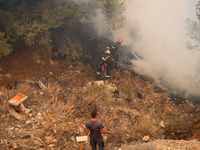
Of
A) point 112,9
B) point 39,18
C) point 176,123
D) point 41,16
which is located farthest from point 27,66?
point 176,123

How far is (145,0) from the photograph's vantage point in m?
10.3

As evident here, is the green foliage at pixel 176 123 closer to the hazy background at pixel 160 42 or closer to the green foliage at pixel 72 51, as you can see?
the hazy background at pixel 160 42

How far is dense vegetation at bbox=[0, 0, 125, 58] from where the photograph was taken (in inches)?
235

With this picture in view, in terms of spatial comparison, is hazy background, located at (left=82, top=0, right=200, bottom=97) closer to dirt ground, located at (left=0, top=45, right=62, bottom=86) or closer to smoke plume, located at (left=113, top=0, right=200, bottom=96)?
smoke plume, located at (left=113, top=0, right=200, bottom=96)

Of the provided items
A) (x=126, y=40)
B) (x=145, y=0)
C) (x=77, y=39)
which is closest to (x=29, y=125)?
(x=77, y=39)

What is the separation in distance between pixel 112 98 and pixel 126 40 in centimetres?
530

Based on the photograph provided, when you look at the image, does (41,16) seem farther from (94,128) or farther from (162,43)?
(162,43)

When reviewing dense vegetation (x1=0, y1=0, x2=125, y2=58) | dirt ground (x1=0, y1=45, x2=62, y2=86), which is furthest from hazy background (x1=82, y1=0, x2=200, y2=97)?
dirt ground (x1=0, y1=45, x2=62, y2=86)

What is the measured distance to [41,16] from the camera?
696cm

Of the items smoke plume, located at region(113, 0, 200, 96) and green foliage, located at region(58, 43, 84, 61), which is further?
smoke plume, located at region(113, 0, 200, 96)

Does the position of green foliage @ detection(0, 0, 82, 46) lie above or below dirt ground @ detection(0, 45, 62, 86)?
above

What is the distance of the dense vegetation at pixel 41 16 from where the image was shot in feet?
19.6

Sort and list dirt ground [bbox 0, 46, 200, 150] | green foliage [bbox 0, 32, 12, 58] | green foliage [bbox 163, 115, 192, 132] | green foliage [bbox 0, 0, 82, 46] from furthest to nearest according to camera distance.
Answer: green foliage [bbox 0, 0, 82, 46] < green foliage [bbox 0, 32, 12, 58] < green foliage [bbox 163, 115, 192, 132] < dirt ground [bbox 0, 46, 200, 150]

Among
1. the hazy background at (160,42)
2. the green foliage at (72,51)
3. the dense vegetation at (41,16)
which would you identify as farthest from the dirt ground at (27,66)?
the hazy background at (160,42)
